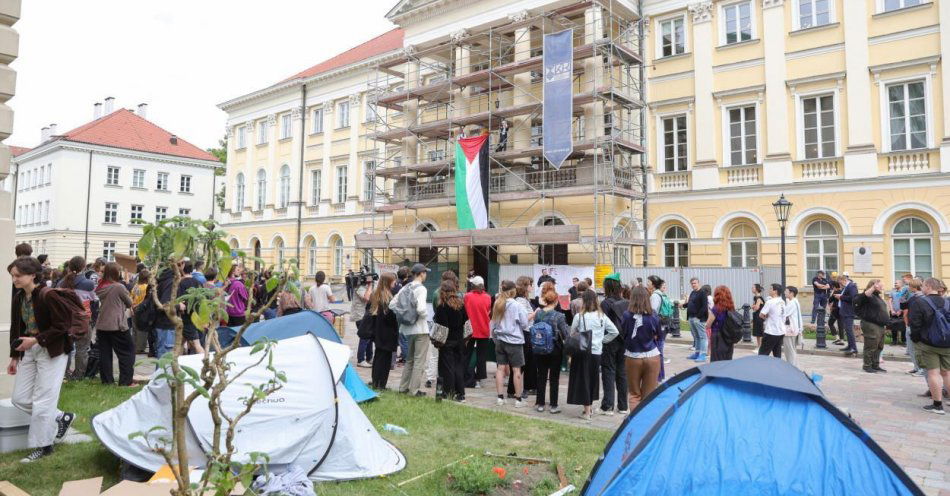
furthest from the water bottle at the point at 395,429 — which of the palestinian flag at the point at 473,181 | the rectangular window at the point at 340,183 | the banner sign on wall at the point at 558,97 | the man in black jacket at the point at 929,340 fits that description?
the rectangular window at the point at 340,183

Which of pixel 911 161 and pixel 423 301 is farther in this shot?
pixel 911 161

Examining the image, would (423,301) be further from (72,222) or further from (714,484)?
(72,222)

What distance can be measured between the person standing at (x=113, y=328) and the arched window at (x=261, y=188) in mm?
28857

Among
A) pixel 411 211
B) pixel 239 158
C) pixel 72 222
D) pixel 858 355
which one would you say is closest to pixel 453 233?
pixel 411 211

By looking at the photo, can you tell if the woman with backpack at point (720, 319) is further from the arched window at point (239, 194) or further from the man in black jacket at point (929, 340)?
the arched window at point (239, 194)

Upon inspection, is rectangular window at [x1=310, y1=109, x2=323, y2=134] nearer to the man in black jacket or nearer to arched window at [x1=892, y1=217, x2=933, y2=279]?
arched window at [x1=892, y1=217, x2=933, y2=279]

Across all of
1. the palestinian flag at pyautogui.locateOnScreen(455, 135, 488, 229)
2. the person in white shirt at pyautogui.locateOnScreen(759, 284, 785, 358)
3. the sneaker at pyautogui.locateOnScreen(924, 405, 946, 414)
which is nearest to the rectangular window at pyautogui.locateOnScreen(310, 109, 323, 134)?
the palestinian flag at pyautogui.locateOnScreen(455, 135, 488, 229)

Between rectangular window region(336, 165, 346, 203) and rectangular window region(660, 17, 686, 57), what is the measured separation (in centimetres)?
1770

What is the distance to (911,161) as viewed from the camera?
55.9ft

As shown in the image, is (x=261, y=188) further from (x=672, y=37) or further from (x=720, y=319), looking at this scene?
(x=720, y=319)

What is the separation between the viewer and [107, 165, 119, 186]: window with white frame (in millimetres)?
45306

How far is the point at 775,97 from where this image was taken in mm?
19109

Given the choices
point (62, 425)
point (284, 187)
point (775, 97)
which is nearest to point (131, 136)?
point (284, 187)

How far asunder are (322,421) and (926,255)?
1857 centimetres
